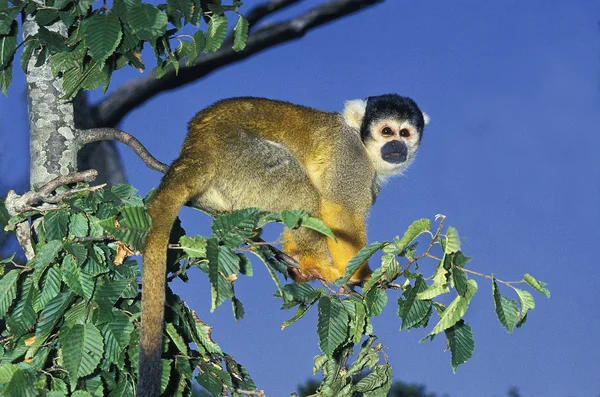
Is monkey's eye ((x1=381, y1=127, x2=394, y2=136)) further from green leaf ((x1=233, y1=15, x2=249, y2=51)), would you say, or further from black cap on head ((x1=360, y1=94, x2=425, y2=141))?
green leaf ((x1=233, y1=15, x2=249, y2=51))

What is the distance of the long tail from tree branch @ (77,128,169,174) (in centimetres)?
87

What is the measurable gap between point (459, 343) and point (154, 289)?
4.48 ft

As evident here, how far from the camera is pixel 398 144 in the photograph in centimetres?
470

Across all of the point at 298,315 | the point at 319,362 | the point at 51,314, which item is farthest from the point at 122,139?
the point at 319,362

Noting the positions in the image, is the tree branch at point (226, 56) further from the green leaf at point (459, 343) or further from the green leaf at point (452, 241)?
the green leaf at point (452, 241)

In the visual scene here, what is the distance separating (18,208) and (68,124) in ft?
2.04

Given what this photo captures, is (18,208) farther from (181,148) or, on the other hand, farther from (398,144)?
(398,144)

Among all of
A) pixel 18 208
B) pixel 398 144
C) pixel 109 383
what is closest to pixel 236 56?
pixel 398 144

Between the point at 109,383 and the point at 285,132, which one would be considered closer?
the point at 109,383

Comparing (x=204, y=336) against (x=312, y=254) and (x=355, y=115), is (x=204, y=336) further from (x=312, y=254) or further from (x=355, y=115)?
(x=355, y=115)

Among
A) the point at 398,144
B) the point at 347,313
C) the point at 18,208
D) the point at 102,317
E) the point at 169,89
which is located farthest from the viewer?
the point at 169,89

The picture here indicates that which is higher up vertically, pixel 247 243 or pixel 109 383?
pixel 247 243

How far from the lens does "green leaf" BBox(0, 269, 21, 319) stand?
9.90ft

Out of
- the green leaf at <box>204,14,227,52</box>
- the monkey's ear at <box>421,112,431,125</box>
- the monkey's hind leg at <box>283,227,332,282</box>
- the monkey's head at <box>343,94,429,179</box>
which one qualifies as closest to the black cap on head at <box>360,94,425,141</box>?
the monkey's head at <box>343,94,429,179</box>
